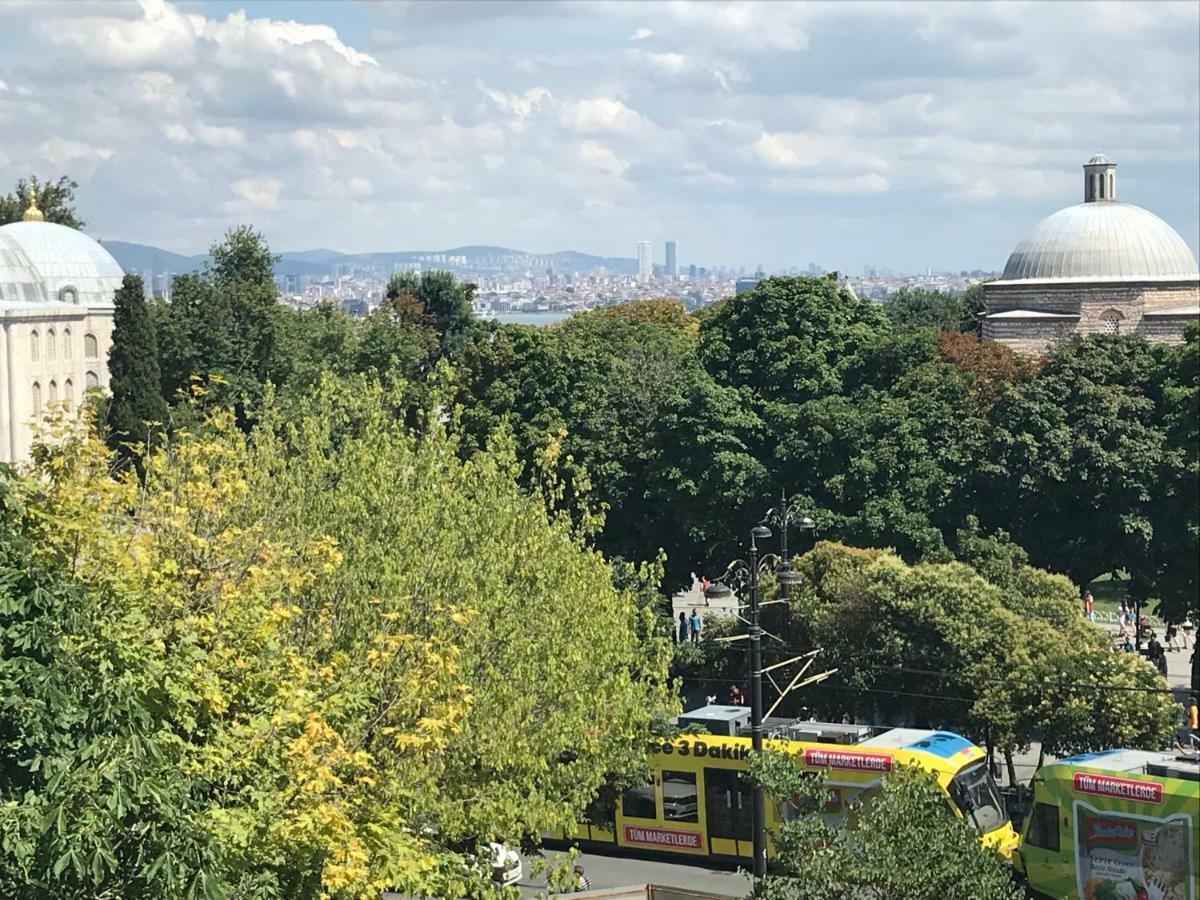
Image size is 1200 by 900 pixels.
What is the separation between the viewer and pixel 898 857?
13656mm

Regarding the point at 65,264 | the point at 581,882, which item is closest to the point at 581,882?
the point at 581,882

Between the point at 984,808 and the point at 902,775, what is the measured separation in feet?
30.7

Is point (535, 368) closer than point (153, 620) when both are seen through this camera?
No

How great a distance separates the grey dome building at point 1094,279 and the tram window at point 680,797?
3170cm

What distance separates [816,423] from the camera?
3662 cm

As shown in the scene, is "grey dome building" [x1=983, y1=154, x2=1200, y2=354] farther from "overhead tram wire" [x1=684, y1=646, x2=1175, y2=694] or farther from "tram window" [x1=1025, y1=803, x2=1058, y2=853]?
"tram window" [x1=1025, y1=803, x2=1058, y2=853]

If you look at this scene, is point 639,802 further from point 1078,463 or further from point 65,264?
point 65,264

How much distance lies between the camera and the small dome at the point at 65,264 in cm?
7869

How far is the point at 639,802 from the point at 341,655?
1036cm

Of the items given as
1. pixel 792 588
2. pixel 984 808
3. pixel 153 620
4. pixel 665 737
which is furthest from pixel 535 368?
pixel 153 620

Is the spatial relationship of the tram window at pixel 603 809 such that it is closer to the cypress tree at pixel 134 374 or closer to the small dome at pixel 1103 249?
the cypress tree at pixel 134 374

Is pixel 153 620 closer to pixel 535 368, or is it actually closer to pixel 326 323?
pixel 535 368

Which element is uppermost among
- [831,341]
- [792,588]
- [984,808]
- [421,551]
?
[831,341]

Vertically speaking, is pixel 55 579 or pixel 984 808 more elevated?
pixel 55 579
